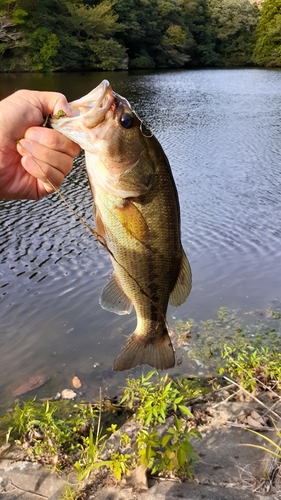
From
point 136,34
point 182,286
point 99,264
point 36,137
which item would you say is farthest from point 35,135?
point 136,34

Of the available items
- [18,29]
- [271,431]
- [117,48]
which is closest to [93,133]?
[271,431]

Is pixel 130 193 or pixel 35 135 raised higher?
pixel 35 135

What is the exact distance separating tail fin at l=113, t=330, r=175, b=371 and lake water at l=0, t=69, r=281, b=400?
105 inches

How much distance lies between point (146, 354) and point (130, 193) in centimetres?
99

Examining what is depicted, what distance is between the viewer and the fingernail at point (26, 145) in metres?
2.05

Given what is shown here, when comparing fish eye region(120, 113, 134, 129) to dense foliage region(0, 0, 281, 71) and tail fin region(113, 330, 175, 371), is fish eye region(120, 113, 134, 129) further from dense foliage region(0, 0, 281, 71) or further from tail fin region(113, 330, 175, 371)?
dense foliage region(0, 0, 281, 71)

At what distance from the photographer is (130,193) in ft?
6.73

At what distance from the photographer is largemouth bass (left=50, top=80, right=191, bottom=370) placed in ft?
6.46

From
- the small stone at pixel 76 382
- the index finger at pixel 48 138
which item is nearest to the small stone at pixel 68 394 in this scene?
the small stone at pixel 76 382

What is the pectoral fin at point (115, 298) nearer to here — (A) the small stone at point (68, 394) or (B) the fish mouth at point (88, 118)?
(B) the fish mouth at point (88, 118)

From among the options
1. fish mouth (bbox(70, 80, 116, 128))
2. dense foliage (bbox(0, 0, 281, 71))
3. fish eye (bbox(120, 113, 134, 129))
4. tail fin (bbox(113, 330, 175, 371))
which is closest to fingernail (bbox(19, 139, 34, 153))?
fish mouth (bbox(70, 80, 116, 128))

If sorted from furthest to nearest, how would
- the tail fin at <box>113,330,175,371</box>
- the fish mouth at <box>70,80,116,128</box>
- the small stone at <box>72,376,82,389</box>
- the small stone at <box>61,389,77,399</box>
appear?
the small stone at <box>72,376,82,389</box>, the small stone at <box>61,389,77,399</box>, the tail fin at <box>113,330,175,371</box>, the fish mouth at <box>70,80,116,128</box>

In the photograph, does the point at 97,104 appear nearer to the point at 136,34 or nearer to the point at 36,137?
the point at 36,137

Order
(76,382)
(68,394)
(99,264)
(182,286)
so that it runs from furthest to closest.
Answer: (99,264) → (76,382) → (68,394) → (182,286)
